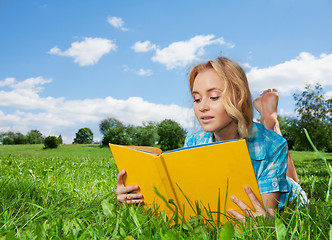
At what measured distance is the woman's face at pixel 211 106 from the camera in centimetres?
213

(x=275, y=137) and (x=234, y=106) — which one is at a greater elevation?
(x=234, y=106)

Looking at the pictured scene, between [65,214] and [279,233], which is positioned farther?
[65,214]

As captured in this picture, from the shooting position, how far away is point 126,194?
81.4 inches

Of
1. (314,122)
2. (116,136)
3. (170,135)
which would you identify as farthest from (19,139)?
(314,122)

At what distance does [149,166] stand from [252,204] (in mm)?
637

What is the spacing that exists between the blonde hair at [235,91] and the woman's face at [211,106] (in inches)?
1.7

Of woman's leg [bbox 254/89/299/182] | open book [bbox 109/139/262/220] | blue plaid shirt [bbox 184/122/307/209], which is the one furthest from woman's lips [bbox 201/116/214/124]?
woman's leg [bbox 254/89/299/182]

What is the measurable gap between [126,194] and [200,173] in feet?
2.28

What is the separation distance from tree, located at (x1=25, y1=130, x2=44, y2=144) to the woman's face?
5310 cm

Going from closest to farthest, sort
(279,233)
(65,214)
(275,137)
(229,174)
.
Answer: (279,233) → (229,174) → (65,214) → (275,137)

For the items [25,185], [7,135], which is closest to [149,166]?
[25,185]

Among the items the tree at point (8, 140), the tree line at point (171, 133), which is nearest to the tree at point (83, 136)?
the tree line at point (171, 133)

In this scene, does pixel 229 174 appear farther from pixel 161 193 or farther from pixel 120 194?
pixel 120 194

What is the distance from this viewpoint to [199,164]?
5.21 feet
